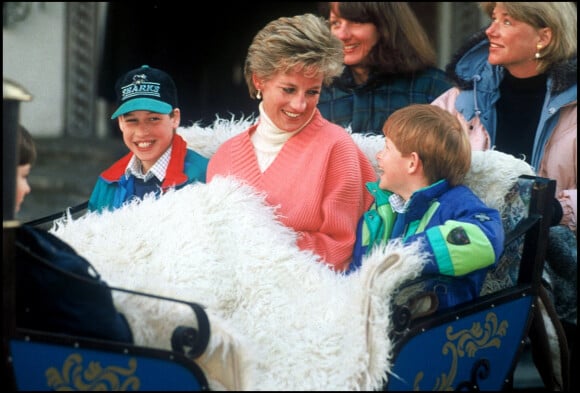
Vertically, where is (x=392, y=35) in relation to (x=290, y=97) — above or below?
above

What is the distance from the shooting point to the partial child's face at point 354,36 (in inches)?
114

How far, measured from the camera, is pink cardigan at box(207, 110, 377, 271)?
246 centimetres

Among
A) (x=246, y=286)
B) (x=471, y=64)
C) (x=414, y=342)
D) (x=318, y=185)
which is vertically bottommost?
(x=414, y=342)

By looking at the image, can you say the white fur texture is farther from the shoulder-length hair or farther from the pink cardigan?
the shoulder-length hair

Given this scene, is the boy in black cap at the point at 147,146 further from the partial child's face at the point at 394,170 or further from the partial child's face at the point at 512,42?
the partial child's face at the point at 512,42

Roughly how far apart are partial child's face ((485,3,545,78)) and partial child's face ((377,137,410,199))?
54cm

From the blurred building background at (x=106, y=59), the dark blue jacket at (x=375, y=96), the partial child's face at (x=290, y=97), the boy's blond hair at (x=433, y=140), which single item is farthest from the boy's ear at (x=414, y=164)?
the blurred building background at (x=106, y=59)

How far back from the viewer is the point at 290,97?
2473 millimetres

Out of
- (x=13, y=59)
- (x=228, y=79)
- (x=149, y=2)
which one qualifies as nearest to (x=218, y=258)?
(x=13, y=59)

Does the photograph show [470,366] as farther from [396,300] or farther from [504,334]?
[396,300]

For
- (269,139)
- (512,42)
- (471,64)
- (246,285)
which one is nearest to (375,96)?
(471,64)

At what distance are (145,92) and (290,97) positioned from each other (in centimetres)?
38

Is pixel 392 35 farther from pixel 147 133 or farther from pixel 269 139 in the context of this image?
pixel 147 133

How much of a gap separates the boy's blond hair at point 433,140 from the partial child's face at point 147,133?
596 millimetres
